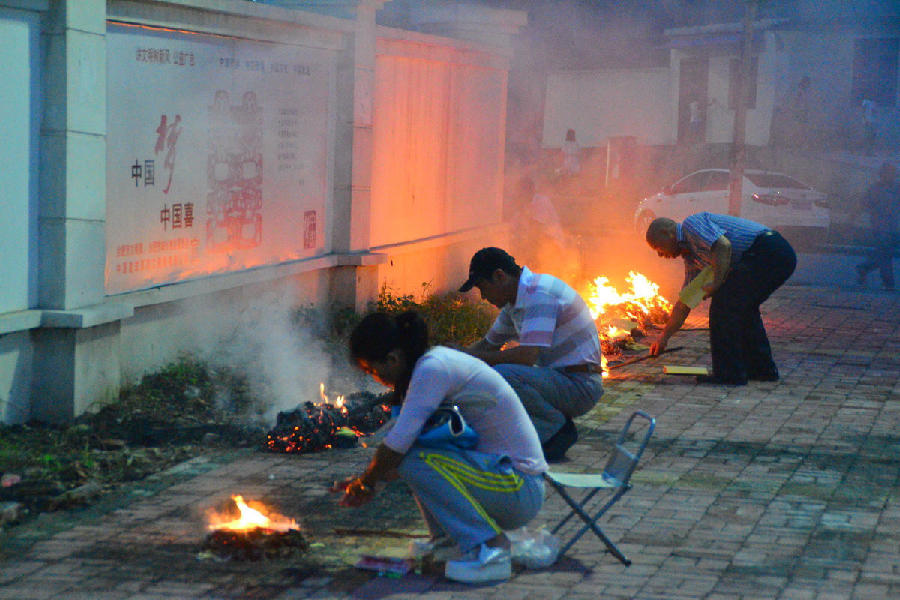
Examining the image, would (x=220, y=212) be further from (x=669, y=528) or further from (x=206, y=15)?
(x=669, y=528)

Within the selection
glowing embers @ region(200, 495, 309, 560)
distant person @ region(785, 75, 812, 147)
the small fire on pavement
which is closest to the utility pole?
the small fire on pavement

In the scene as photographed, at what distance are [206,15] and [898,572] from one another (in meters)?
6.77

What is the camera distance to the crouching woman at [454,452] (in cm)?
527

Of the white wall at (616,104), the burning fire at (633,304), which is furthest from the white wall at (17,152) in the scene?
the white wall at (616,104)

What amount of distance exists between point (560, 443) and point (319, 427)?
163 cm

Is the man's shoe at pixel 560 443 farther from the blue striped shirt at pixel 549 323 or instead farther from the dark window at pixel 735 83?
the dark window at pixel 735 83

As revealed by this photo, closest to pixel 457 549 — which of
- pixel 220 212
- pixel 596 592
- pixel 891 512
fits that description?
pixel 596 592

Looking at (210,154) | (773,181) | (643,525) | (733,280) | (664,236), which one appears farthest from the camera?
(773,181)

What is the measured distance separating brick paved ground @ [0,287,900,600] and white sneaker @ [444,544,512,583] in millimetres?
53

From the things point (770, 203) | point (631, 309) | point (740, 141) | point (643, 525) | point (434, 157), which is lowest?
point (643, 525)

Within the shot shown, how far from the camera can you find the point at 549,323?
6.95m

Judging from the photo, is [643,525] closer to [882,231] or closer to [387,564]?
[387,564]

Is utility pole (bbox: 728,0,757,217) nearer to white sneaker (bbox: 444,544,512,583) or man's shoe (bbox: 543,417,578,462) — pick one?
man's shoe (bbox: 543,417,578,462)

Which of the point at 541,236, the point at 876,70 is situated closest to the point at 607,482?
the point at 541,236
